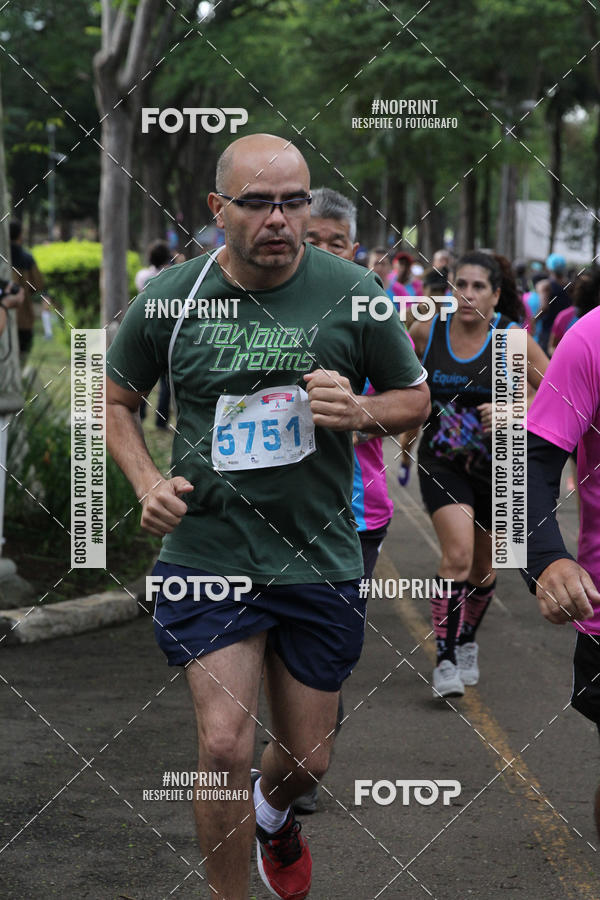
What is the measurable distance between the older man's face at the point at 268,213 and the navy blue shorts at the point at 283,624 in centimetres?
80

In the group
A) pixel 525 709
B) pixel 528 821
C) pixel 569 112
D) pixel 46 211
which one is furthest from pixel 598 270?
pixel 46 211

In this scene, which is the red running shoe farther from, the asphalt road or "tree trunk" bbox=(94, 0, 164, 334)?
"tree trunk" bbox=(94, 0, 164, 334)

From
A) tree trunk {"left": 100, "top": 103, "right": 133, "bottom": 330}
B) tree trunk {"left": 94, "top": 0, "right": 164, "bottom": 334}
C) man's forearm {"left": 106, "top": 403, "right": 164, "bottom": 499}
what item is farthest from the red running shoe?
tree trunk {"left": 100, "top": 103, "right": 133, "bottom": 330}

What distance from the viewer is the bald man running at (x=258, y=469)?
10.8 ft

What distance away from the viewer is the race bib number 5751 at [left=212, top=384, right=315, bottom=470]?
338cm

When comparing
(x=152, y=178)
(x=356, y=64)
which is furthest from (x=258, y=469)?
(x=356, y=64)

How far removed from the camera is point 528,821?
4.48 metres

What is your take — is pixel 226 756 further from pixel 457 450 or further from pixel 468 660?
pixel 468 660

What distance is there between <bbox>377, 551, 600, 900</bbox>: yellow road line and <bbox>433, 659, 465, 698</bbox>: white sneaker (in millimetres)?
66

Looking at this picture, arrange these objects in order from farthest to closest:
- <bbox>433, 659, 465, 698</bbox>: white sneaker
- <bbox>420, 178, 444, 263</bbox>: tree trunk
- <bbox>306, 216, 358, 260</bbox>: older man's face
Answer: <bbox>420, 178, 444, 263</bbox>: tree trunk
<bbox>433, 659, 465, 698</bbox>: white sneaker
<bbox>306, 216, 358, 260</bbox>: older man's face

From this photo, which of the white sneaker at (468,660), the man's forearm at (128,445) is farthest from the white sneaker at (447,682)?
the man's forearm at (128,445)

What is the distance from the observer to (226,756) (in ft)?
10.6

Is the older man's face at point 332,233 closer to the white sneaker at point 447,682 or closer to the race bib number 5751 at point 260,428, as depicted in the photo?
the race bib number 5751 at point 260,428

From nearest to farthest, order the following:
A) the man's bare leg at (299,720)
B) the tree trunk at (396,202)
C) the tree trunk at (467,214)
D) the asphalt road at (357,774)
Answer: the man's bare leg at (299,720) < the asphalt road at (357,774) < the tree trunk at (467,214) < the tree trunk at (396,202)
